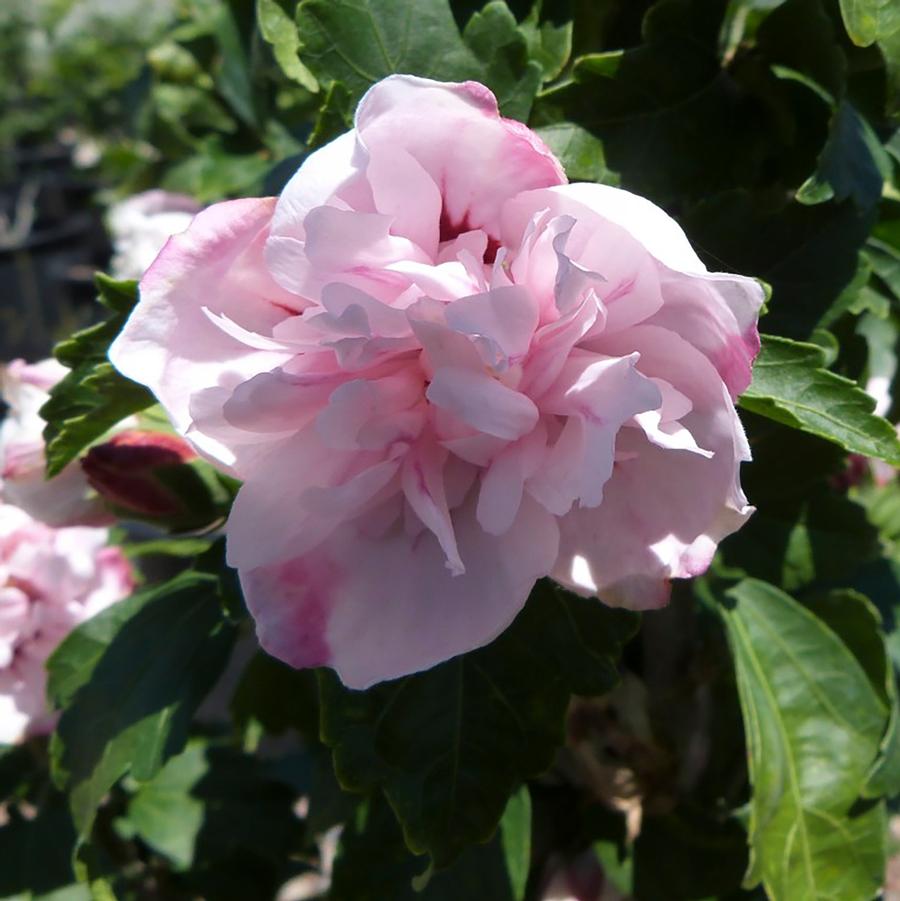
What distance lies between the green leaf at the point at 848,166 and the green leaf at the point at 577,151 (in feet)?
0.39

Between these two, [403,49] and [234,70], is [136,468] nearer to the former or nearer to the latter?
[403,49]

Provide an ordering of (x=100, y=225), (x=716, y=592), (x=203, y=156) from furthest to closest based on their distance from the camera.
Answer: (x=100, y=225) < (x=203, y=156) < (x=716, y=592)

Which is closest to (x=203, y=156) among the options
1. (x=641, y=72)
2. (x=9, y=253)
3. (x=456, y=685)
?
(x=641, y=72)

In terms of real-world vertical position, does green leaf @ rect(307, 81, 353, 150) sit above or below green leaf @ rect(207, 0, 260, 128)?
above

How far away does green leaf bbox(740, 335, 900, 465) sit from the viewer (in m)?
0.52

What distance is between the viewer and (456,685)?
2.15 ft

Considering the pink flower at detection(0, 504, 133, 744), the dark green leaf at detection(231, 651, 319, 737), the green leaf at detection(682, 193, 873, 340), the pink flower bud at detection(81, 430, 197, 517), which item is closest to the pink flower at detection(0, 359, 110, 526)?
the pink flower bud at detection(81, 430, 197, 517)

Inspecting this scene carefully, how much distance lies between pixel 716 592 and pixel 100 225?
5.36 meters

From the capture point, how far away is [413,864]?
0.90m

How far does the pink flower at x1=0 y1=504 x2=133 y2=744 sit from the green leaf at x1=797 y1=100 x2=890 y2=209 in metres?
0.73

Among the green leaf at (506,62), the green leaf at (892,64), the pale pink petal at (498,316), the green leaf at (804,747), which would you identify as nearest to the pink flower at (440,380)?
the pale pink petal at (498,316)

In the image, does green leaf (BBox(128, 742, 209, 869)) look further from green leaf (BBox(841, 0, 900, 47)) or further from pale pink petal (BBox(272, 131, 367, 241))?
green leaf (BBox(841, 0, 900, 47))

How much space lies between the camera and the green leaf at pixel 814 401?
20.4 inches

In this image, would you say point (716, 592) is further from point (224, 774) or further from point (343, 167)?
point (224, 774)
